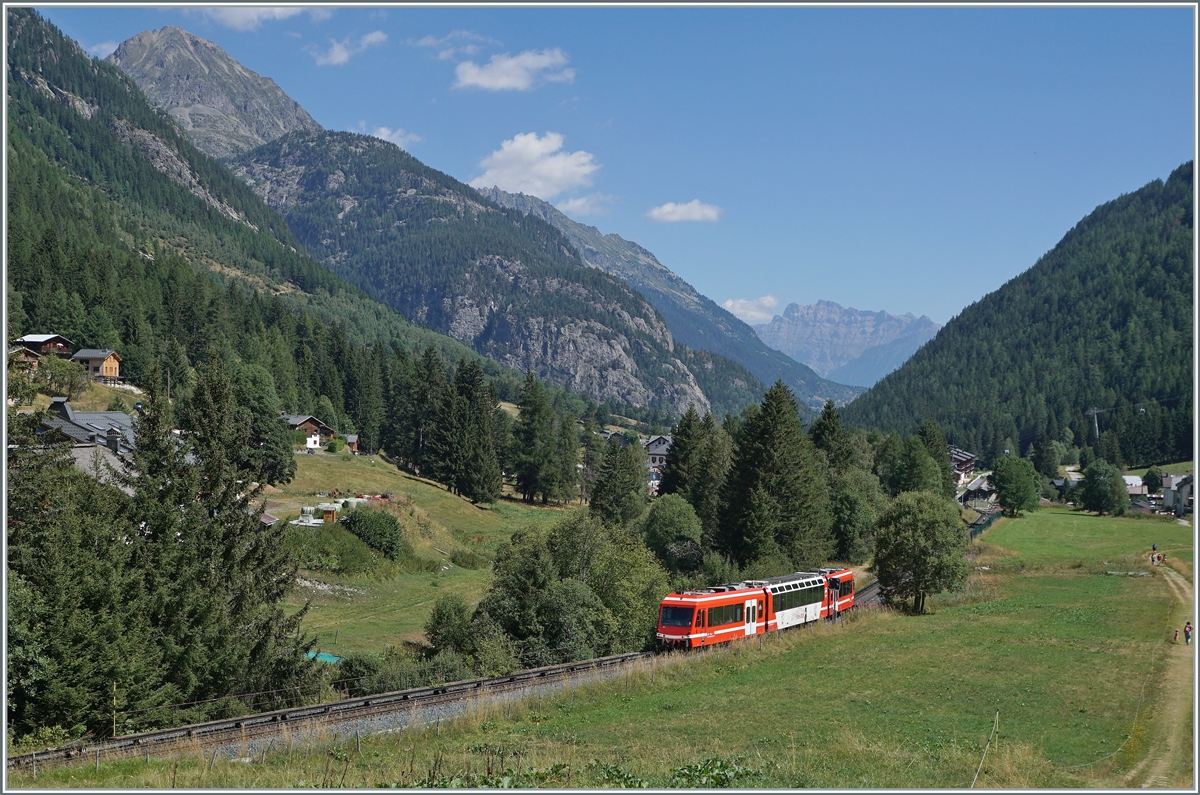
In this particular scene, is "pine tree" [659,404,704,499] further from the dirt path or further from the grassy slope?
the dirt path

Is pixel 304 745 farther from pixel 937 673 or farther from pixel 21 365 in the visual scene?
pixel 937 673

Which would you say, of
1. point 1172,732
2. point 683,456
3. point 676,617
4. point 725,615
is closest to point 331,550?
point 676,617

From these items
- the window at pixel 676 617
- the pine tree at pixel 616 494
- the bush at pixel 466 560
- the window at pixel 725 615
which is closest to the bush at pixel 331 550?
the bush at pixel 466 560

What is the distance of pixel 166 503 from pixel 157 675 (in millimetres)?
6285

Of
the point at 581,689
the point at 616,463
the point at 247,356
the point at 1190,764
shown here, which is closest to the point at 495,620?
the point at 581,689

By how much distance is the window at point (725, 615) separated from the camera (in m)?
41.2

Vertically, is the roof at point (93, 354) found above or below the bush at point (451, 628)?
above

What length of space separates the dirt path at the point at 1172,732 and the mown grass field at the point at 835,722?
14.4 inches

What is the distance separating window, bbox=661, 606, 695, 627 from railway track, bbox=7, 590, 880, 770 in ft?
21.5

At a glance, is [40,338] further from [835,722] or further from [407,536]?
[835,722]

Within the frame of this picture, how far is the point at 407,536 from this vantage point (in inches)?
2977

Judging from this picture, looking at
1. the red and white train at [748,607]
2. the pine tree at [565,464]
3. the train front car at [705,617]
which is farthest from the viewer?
the pine tree at [565,464]

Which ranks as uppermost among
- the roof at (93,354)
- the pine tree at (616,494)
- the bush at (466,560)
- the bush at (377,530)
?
the roof at (93,354)

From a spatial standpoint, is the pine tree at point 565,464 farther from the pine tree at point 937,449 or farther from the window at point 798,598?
the window at point 798,598
